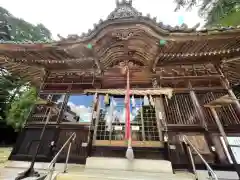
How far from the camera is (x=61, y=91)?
695 cm

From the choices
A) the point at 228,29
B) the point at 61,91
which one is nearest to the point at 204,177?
the point at 228,29

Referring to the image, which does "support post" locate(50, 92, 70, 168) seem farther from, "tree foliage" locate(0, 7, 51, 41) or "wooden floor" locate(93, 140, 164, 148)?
"tree foliage" locate(0, 7, 51, 41)

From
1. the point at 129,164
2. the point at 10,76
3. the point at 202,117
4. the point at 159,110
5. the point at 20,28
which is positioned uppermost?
the point at 20,28

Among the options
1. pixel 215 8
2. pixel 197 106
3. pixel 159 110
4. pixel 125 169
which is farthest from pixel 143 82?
pixel 215 8

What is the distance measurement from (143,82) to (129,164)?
11.5 feet

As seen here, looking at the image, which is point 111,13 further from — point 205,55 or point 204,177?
point 204,177

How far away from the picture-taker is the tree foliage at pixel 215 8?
13.0 meters

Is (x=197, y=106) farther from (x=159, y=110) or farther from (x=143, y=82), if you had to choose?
(x=143, y=82)

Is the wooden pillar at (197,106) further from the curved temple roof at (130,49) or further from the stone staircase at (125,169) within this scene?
the stone staircase at (125,169)

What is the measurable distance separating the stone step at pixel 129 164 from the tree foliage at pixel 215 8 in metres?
13.5

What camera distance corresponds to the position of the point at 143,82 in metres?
6.85

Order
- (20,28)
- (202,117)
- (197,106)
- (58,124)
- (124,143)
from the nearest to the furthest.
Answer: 1. (124,143)
2. (202,117)
3. (197,106)
4. (58,124)
5. (20,28)

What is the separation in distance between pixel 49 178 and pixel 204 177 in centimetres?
442

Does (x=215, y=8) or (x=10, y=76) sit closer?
(x=215, y=8)
